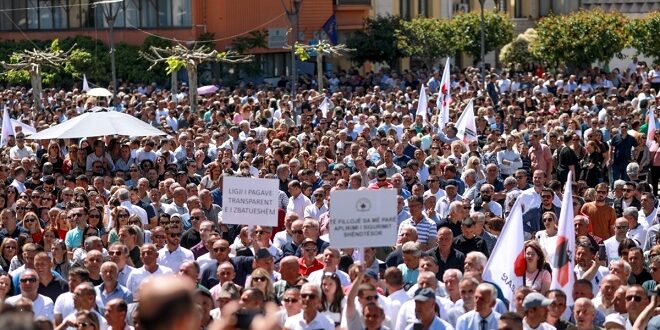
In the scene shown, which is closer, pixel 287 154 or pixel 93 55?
pixel 287 154

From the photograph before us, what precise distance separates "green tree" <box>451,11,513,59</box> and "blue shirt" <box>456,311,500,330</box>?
141 feet

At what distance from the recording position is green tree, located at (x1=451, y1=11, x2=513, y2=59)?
52.8 metres

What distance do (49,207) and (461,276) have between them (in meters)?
7.26

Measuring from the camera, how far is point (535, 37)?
162 ft

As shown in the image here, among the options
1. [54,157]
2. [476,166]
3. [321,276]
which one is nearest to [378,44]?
[54,157]

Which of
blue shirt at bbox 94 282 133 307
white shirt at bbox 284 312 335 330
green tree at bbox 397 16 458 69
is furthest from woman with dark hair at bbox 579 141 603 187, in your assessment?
green tree at bbox 397 16 458 69

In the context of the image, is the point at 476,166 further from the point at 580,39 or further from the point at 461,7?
the point at 461,7

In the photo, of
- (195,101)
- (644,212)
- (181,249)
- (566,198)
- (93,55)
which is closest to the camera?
(566,198)

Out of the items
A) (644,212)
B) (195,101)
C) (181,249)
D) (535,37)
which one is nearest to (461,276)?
(181,249)

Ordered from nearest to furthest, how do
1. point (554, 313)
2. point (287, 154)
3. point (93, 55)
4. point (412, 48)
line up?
point (554, 313), point (287, 154), point (93, 55), point (412, 48)

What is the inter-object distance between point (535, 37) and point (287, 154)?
3005 centimetres

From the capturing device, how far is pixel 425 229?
14727mm

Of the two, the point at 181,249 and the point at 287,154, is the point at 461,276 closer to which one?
the point at 181,249

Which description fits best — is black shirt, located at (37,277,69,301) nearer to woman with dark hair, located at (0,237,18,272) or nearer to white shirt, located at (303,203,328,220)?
woman with dark hair, located at (0,237,18,272)
